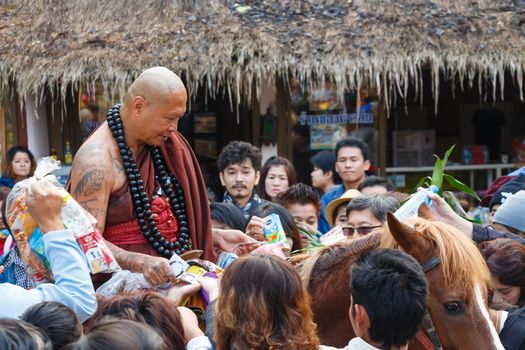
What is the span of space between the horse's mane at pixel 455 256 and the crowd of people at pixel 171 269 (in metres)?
0.20

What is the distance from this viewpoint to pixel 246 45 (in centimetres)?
1034

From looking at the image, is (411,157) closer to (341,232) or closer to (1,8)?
(1,8)

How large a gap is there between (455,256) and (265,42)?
6.82 m

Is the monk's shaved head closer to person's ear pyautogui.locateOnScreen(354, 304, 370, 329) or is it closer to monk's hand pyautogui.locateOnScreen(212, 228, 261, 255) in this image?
monk's hand pyautogui.locateOnScreen(212, 228, 261, 255)

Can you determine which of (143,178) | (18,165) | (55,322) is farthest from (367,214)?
(18,165)

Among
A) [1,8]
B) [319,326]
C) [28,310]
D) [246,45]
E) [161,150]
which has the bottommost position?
[319,326]

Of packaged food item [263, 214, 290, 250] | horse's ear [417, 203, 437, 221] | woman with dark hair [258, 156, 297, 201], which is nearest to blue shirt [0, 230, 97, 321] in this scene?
packaged food item [263, 214, 290, 250]

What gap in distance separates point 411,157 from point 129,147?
27.1ft

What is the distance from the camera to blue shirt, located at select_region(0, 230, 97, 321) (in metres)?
3.49

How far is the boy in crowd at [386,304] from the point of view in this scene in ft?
10.1

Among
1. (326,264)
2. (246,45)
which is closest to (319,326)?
(326,264)

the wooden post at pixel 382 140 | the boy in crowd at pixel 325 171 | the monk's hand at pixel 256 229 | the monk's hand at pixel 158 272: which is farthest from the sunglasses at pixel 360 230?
the wooden post at pixel 382 140

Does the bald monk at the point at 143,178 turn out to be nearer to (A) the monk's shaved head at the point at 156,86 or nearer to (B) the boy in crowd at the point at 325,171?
(A) the monk's shaved head at the point at 156,86

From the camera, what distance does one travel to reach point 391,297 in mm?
3088
